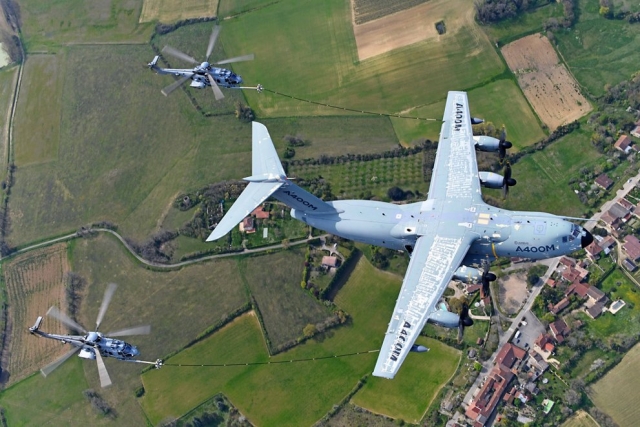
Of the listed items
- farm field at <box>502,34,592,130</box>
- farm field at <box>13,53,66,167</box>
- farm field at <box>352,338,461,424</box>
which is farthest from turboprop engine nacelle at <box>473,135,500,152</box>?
farm field at <box>13,53,66,167</box>

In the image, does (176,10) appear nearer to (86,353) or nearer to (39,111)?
(39,111)

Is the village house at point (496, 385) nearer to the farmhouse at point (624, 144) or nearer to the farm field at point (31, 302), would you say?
the farmhouse at point (624, 144)

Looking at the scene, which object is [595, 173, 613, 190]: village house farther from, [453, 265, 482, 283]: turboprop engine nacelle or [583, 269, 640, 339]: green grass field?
[453, 265, 482, 283]: turboprop engine nacelle

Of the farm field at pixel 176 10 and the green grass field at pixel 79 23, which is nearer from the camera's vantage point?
the farm field at pixel 176 10

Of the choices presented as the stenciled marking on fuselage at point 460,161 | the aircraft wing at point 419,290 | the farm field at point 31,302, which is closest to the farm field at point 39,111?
the farm field at point 31,302

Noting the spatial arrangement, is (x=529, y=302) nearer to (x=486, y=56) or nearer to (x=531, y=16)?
(x=486, y=56)

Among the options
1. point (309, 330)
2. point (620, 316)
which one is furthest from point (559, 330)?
point (309, 330)

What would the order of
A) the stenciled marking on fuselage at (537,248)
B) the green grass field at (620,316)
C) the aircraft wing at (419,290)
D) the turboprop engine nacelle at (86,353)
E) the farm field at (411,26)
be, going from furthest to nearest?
the farm field at (411,26) < the green grass field at (620,316) < the turboprop engine nacelle at (86,353) < the stenciled marking on fuselage at (537,248) < the aircraft wing at (419,290)
